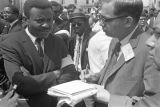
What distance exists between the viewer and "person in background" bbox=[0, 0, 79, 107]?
8.80 ft

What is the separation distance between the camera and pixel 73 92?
2.01 meters

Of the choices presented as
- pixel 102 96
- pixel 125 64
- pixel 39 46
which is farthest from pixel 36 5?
pixel 102 96

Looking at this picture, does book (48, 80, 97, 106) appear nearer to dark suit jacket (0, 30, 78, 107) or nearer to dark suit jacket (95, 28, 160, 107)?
dark suit jacket (95, 28, 160, 107)

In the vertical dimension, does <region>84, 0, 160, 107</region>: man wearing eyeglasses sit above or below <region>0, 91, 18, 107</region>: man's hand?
→ above

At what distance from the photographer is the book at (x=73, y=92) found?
200 centimetres

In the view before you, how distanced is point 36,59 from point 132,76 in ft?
2.89

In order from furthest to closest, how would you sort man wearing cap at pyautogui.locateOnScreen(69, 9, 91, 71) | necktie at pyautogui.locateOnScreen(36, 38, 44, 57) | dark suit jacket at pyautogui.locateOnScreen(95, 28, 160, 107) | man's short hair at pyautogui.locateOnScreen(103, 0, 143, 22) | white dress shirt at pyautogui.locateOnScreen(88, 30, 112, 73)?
man wearing cap at pyautogui.locateOnScreen(69, 9, 91, 71)
white dress shirt at pyautogui.locateOnScreen(88, 30, 112, 73)
necktie at pyautogui.locateOnScreen(36, 38, 44, 57)
man's short hair at pyautogui.locateOnScreen(103, 0, 143, 22)
dark suit jacket at pyautogui.locateOnScreen(95, 28, 160, 107)

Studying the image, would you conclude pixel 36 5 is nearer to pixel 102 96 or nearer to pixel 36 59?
pixel 36 59

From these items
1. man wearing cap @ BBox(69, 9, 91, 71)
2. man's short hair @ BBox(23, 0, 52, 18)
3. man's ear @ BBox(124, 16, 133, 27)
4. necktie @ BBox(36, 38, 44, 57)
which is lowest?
man wearing cap @ BBox(69, 9, 91, 71)

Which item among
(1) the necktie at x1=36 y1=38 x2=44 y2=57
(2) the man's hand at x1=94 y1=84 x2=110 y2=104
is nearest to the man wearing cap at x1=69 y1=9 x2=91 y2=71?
(1) the necktie at x1=36 y1=38 x2=44 y2=57

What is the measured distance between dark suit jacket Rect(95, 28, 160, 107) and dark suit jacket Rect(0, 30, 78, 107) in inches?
20.3

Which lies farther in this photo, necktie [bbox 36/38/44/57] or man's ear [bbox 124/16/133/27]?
necktie [bbox 36/38/44/57]

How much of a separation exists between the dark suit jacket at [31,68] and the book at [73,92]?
1.84 feet

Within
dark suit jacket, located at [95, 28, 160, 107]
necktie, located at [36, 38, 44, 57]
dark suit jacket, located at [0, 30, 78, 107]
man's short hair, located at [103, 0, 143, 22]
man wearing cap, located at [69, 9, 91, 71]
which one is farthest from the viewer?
man wearing cap, located at [69, 9, 91, 71]
